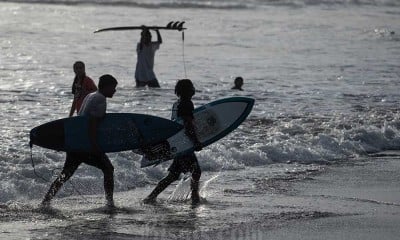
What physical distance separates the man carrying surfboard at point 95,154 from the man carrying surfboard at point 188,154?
666mm

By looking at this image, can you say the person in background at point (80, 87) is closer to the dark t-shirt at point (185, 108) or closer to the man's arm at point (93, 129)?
the dark t-shirt at point (185, 108)

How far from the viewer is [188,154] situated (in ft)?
35.1

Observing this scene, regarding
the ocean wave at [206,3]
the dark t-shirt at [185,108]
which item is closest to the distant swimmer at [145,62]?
the dark t-shirt at [185,108]

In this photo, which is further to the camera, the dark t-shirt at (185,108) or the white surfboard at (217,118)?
the white surfboard at (217,118)

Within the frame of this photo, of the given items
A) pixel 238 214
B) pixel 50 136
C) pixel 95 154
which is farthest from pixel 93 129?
pixel 238 214

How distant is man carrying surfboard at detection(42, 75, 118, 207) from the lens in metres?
9.92

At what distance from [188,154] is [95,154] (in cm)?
103

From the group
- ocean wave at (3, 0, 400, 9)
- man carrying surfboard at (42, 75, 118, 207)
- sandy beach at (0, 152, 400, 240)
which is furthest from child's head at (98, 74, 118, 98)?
ocean wave at (3, 0, 400, 9)

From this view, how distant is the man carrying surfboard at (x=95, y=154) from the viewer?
9.92 meters

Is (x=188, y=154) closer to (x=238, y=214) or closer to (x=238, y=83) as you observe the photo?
(x=238, y=214)

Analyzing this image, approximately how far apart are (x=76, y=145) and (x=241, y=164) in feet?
12.4

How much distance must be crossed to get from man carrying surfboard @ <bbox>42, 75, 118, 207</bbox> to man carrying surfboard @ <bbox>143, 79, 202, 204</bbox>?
67 cm

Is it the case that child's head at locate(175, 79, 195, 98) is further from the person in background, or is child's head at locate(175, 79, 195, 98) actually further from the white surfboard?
the person in background

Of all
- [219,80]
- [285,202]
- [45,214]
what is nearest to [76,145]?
[45,214]
